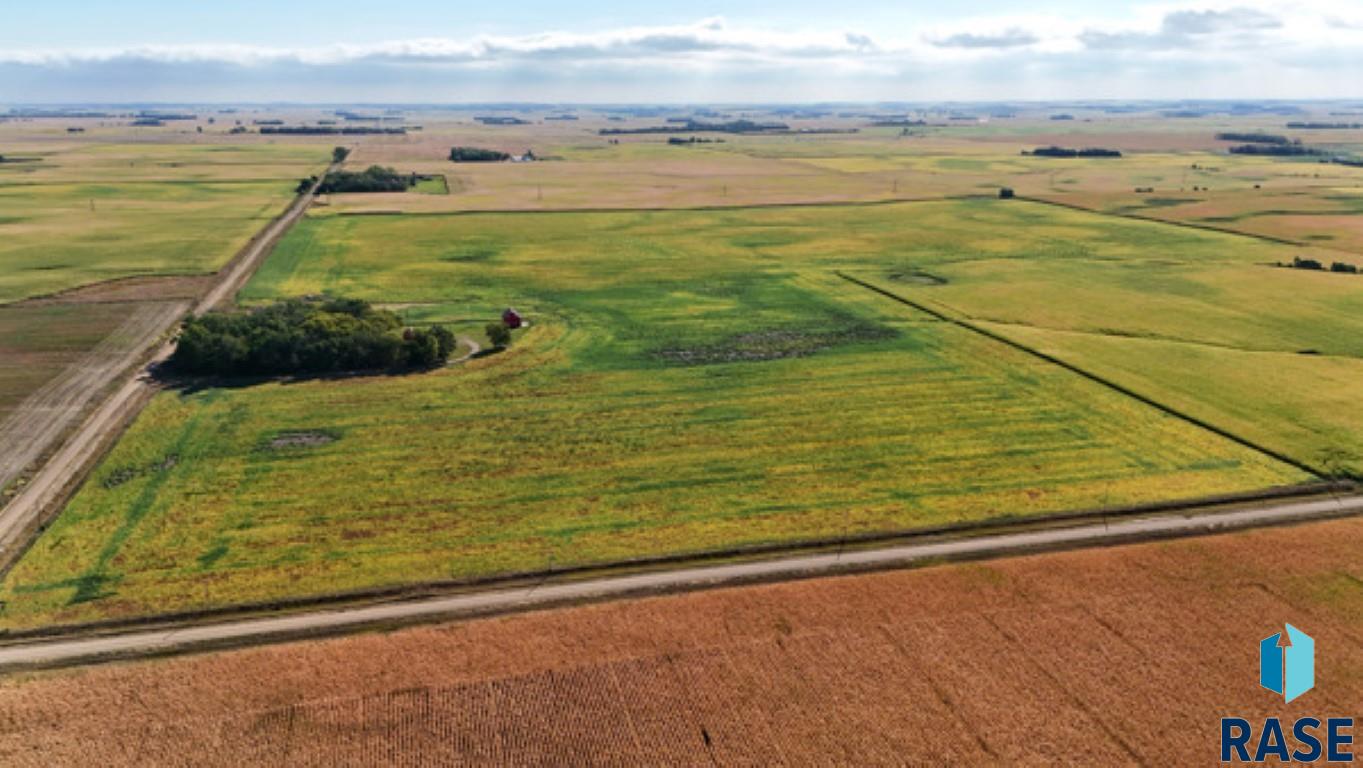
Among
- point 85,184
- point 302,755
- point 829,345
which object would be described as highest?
point 85,184

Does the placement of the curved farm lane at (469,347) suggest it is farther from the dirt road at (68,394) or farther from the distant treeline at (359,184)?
the distant treeline at (359,184)

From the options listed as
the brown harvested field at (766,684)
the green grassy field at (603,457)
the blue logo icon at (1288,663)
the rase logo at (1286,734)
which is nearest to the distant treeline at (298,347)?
the green grassy field at (603,457)

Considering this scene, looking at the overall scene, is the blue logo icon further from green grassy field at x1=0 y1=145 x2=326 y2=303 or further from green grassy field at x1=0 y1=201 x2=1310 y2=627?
green grassy field at x1=0 y1=145 x2=326 y2=303

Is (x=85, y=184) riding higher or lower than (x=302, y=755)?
higher

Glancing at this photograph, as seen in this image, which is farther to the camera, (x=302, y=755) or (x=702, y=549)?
(x=702, y=549)

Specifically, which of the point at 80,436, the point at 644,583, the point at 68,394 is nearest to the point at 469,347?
the point at 80,436

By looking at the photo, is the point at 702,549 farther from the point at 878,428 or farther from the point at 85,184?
the point at 85,184

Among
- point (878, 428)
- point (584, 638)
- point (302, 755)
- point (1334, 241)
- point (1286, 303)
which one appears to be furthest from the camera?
point (1334, 241)

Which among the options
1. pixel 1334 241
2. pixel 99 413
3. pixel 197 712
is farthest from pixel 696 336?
pixel 1334 241
